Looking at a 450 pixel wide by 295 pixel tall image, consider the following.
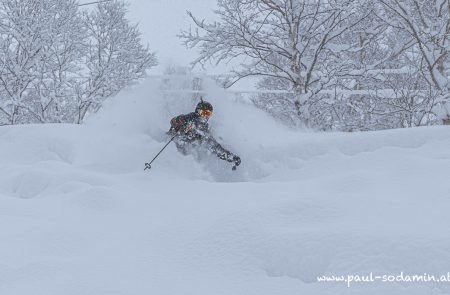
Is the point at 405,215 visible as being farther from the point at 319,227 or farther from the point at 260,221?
the point at 260,221

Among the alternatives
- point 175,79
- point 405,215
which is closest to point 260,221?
point 405,215

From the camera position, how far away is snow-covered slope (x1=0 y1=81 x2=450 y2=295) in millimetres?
2906

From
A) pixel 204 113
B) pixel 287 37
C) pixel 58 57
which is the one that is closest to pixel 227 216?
pixel 204 113

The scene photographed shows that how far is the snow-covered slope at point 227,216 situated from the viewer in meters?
2.91

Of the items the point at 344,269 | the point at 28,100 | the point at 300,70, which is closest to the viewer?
the point at 344,269

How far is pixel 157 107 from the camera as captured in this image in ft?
26.4

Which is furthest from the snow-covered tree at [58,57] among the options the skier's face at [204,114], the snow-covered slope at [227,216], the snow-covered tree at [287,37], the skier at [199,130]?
the skier's face at [204,114]

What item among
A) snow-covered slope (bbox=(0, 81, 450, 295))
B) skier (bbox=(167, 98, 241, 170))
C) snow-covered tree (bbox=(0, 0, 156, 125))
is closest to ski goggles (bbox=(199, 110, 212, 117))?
skier (bbox=(167, 98, 241, 170))

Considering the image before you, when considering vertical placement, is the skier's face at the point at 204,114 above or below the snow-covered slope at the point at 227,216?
above

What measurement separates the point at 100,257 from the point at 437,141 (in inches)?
180

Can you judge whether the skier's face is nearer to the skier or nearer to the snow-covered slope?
the skier

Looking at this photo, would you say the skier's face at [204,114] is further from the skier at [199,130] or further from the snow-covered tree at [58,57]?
the snow-covered tree at [58,57]

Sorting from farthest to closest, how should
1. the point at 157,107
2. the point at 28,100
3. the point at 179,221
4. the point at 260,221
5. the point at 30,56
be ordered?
the point at 28,100
the point at 30,56
the point at 157,107
the point at 179,221
the point at 260,221

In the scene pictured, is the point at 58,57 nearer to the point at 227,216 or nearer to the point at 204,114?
the point at 204,114
